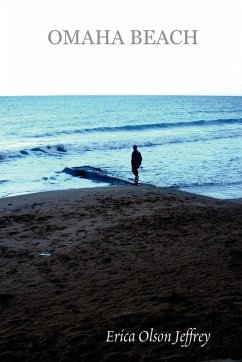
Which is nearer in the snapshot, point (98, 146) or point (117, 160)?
point (117, 160)

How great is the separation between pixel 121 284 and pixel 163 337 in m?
1.55

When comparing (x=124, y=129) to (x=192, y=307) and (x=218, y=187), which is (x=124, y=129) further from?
(x=192, y=307)

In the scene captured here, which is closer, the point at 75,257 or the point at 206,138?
the point at 75,257

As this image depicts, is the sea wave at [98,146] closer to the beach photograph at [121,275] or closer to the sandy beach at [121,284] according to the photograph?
the beach photograph at [121,275]

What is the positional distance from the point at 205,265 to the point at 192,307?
1.54m

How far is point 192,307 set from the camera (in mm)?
4844

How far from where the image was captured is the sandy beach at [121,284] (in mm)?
4137

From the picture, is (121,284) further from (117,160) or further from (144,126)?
(144,126)

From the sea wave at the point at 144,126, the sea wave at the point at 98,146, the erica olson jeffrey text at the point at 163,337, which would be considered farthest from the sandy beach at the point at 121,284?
the sea wave at the point at 144,126

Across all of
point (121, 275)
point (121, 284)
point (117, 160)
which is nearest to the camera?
point (121, 284)

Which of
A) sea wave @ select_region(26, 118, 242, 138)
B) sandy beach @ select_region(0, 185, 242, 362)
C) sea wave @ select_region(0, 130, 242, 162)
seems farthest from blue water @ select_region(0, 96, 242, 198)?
sandy beach @ select_region(0, 185, 242, 362)

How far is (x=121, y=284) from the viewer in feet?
18.7

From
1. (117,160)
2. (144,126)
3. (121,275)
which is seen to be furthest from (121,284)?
(144,126)

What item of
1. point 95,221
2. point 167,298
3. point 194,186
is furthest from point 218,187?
point 167,298
